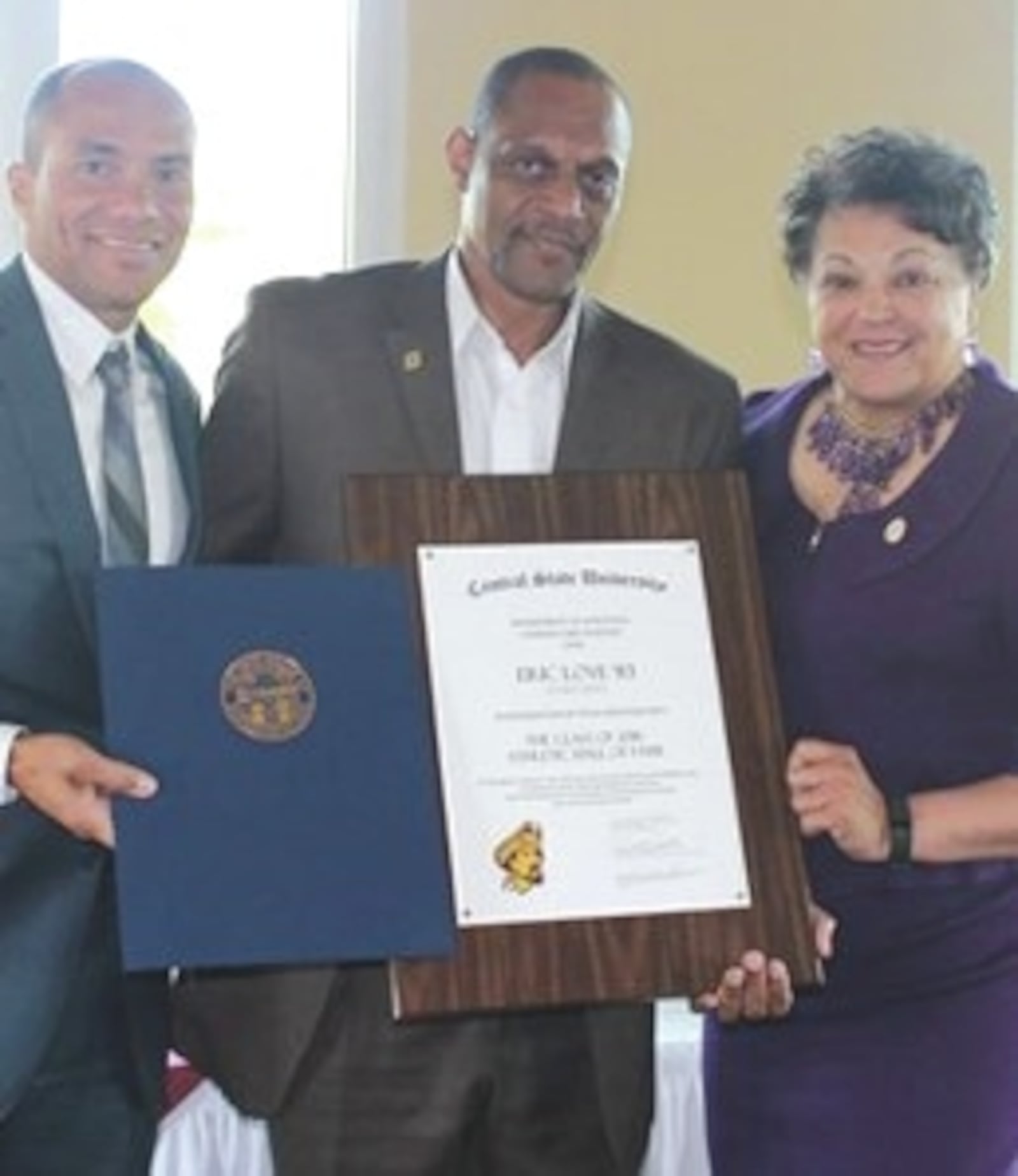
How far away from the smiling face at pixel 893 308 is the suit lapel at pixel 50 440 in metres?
0.85

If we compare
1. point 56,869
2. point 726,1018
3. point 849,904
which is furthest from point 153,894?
point 849,904

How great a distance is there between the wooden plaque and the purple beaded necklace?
0.17 meters

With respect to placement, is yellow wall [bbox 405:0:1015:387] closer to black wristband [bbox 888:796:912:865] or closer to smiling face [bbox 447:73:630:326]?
smiling face [bbox 447:73:630:326]

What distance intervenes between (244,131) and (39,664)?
194 cm

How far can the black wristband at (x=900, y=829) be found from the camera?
2037 mm

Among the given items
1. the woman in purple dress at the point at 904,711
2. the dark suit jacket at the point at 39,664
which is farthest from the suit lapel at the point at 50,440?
the woman in purple dress at the point at 904,711

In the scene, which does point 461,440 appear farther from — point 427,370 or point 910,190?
point 910,190

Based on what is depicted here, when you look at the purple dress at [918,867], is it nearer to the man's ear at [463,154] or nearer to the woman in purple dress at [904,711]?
the woman in purple dress at [904,711]

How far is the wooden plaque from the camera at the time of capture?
191 cm

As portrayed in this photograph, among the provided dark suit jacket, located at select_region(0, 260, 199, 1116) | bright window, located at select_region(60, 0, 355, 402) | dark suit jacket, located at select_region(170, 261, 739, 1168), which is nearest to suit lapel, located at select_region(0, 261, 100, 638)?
dark suit jacket, located at select_region(0, 260, 199, 1116)

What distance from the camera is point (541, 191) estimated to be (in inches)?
90.4

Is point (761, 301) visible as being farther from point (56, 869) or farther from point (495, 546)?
point (56, 869)

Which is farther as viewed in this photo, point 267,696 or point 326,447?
point 326,447

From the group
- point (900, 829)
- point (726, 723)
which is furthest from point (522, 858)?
point (900, 829)
